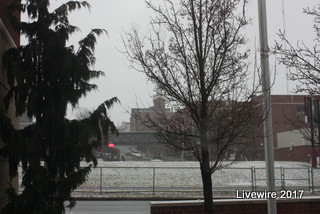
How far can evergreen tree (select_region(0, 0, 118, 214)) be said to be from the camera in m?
5.94

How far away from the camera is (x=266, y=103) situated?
6867 millimetres

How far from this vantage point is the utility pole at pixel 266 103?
271 inches

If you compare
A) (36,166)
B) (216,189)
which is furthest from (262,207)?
(216,189)

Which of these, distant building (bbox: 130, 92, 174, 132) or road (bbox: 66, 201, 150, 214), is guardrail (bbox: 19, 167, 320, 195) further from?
distant building (bbox: 130, 92, 174, 132)

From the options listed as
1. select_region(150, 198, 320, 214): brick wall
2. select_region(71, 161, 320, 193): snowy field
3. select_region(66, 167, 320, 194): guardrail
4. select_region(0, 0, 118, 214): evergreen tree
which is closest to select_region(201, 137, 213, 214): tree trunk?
select_region(0, 0, 118, 214): evergreen tree

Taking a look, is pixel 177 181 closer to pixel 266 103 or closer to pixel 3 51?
pixel 266 103

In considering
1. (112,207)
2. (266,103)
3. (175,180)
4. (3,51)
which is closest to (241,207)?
(266,103)

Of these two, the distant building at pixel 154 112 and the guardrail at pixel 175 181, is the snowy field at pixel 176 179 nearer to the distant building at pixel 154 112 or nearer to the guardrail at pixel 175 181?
the guardrail at pixel 175 181

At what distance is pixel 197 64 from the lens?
6379mm

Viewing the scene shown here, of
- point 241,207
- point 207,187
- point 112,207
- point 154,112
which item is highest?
point 154,112

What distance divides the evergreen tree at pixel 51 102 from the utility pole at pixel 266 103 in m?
2.46

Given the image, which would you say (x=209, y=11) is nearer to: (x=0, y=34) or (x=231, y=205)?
Answer: (x=0, y=34)

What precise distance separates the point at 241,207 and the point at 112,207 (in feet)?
30.4

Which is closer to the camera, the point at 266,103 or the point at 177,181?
the point at 266,103
